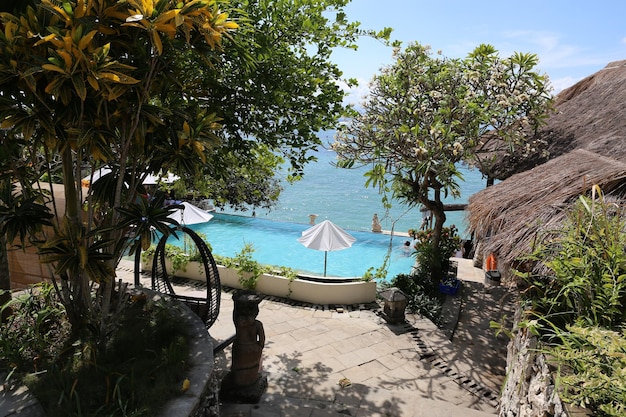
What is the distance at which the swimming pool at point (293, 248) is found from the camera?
16094 millimetres

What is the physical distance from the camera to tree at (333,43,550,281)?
7410 millimetres

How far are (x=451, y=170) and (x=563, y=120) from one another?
4255mm

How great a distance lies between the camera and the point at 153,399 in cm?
309

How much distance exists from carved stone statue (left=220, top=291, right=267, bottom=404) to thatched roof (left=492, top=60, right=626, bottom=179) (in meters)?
6.31

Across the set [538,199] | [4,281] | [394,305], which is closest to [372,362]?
[394,305]

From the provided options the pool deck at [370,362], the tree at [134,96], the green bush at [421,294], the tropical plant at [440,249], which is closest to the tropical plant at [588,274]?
the pool deck at [370,362]

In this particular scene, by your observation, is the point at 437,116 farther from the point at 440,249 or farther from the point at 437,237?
the point at 440,249

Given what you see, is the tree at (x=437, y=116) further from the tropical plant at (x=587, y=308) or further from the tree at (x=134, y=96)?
the tropical plant at (x=587, y=308)

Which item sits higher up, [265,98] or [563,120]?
[563,120]

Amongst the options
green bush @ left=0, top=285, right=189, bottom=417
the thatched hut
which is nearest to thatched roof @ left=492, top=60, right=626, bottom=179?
the thatched hut

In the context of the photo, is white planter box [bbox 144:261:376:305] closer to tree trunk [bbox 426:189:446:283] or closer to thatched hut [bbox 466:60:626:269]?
tree trunk [bbox 426:189:446:283]

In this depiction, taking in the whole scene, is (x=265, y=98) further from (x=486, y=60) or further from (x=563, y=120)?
(x=563, y=120)

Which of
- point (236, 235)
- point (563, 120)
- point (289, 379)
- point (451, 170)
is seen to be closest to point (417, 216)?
point (236, 235)

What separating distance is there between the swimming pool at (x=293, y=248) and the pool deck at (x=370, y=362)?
244 inches
